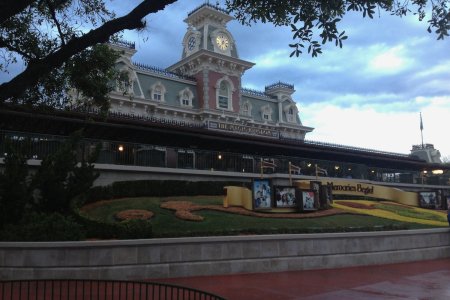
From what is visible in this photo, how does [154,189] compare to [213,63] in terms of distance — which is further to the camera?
[213,63]

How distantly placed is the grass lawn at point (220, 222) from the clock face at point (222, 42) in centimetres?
3212

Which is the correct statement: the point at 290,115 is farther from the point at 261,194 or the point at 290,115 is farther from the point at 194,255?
the point at 194,255

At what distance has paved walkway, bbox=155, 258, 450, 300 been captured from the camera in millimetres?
11156

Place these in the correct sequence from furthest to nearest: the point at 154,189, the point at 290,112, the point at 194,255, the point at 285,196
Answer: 1. the point at 290,112
2. the point at 154,189
3. the point at 285,196
4. the point at 194,255

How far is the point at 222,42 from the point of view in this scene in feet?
168

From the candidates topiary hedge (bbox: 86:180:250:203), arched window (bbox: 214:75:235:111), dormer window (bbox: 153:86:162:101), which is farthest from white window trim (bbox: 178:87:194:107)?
topiary hedge (bbox: 86:180:250:203)

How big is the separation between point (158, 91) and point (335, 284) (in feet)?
118

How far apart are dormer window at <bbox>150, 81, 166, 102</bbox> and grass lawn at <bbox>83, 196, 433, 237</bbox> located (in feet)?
82.7

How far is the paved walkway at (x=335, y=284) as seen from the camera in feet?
36.6

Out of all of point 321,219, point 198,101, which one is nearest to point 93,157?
point 321,219

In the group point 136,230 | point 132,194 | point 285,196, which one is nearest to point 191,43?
point 132,194

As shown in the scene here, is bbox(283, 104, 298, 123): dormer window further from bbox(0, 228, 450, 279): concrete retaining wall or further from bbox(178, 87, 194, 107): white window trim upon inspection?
bbox(0, 228, 450, 279): concrete retaining wall

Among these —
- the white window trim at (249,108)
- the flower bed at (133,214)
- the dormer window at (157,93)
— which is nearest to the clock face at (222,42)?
the white window trim at (249,108)

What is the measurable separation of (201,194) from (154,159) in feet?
11.0
